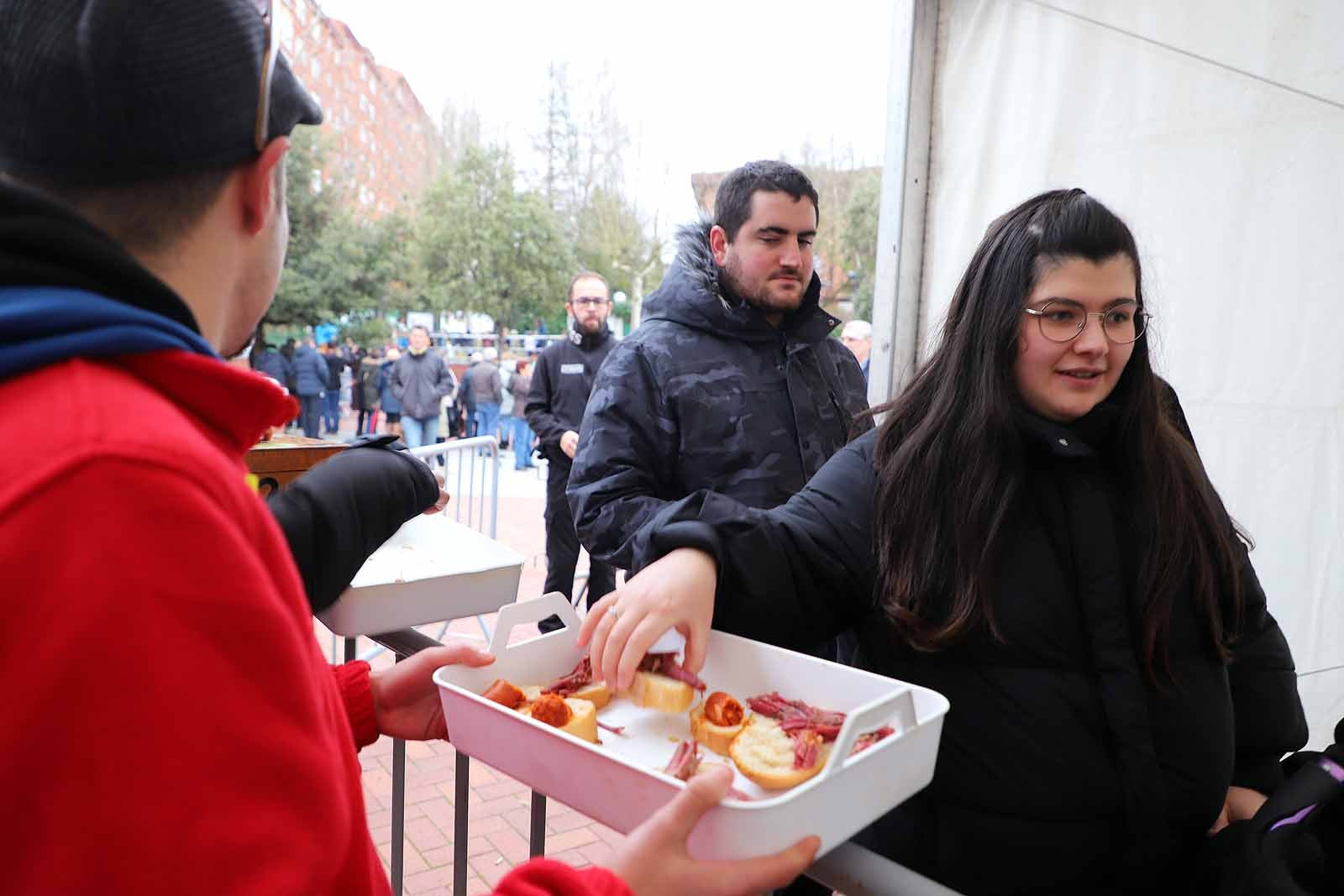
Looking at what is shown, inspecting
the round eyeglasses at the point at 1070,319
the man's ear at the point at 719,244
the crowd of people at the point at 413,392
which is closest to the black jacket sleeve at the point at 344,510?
the round eyeglasses at the point at 1070,319

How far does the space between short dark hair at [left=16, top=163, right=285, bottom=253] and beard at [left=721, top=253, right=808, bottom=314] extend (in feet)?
8.19

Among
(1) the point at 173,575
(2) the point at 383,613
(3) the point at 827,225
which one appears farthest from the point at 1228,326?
(3) the point at 827,225

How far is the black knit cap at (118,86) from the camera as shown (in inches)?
27.0

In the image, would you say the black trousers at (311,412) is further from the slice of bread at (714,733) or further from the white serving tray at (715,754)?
the slice of bread at (714,733)

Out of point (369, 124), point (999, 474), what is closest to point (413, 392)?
point (999, 474)

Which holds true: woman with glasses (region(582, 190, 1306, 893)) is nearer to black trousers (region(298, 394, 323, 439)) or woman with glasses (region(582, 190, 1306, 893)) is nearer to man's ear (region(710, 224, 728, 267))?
man's ear (region(710, 224, 728, 267))

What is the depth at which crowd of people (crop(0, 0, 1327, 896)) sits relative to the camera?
60cm

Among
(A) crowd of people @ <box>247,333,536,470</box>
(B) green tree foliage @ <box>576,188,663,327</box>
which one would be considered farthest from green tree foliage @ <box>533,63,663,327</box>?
(A) crowd of people @ <box>247,333,536,470</box>

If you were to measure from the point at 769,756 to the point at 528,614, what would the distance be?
0.42 meters

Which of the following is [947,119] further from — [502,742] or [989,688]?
[502,742]

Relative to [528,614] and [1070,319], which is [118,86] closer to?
[528,614]

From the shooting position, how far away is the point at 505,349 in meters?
29.8

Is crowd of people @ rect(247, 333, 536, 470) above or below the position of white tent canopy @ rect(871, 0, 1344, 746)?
below

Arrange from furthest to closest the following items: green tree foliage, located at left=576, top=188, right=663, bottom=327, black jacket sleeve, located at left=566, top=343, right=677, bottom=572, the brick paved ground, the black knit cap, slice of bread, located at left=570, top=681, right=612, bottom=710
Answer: green tree foliage, located at left=576, top=188, right=663, bottom=327, the brick paved ground, black jacket sleeve, located at left=566, top=343, right=677, bottom=572, slice of bread, located at left=570, top=681, right=612, bottom=710, the black knit cap
